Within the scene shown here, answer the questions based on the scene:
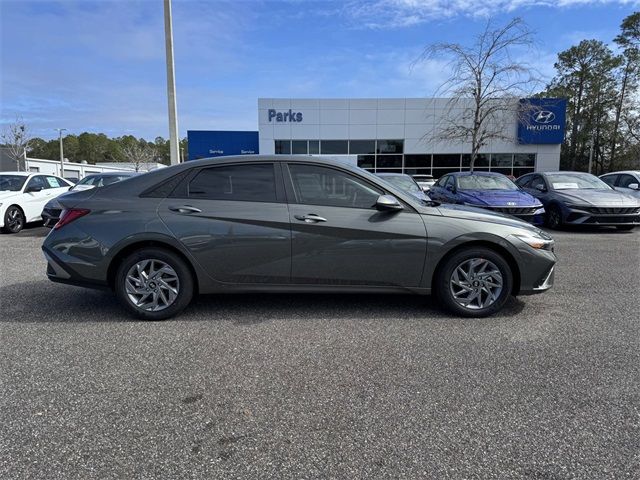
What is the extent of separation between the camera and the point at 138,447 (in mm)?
2254

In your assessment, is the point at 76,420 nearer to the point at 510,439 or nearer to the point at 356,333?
the point at 356,333

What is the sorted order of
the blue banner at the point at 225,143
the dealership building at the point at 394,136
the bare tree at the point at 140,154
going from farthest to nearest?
1. the bare tree at the point at 140,154
2. the blue banner at the point at 225,143
3. the dealership building at the point at 394,136

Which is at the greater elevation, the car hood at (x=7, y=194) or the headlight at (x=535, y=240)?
the car hood at (x=7, y=194)

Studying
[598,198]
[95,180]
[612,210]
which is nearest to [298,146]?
[95,180]

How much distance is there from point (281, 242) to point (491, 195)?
728cm

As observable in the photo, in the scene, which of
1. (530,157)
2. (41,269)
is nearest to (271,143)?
(530,157)

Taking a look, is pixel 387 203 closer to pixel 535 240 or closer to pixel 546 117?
pixel 535 240

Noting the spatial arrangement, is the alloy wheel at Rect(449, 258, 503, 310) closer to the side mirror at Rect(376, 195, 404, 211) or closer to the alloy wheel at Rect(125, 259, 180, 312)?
the side mirror at Rect(376, 195, 404, 211)

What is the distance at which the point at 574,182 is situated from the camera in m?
11.2

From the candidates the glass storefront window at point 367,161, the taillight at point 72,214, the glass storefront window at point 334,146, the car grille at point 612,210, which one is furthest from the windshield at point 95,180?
the glass storefront window at point 367,161

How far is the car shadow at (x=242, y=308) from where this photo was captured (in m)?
4.23

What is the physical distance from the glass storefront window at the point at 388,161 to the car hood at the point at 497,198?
73.1ft

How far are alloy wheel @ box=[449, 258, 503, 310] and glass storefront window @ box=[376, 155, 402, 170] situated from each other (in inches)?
1128

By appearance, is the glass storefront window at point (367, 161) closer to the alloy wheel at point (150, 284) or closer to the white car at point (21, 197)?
the white car at point (21, 197)
